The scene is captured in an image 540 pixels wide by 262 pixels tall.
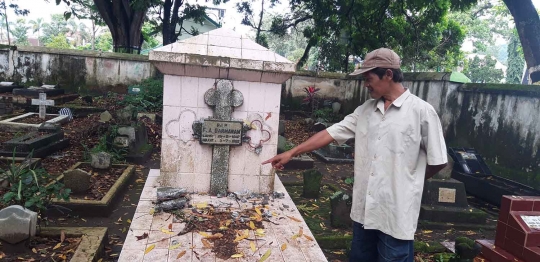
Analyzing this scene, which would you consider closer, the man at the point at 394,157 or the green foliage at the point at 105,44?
the man at the point at 394,157

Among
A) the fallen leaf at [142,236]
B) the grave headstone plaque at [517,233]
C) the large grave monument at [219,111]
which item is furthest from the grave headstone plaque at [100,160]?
the grave headstone plaque at [517,233]

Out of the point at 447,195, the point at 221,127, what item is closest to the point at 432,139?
the point at 221,127

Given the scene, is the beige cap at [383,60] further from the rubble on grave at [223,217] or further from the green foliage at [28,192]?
the green foliage at [28,192]

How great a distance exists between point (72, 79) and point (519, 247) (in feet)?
41.4

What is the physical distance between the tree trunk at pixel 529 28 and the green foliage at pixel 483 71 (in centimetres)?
2090

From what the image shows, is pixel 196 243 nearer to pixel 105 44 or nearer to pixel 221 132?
pixel 221 132

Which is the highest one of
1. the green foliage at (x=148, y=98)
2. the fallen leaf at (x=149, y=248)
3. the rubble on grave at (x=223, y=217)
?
the green foliage at (x=148, y=98)

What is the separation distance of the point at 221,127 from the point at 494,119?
5.96m

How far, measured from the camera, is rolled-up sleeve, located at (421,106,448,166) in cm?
214

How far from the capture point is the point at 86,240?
10.3ft

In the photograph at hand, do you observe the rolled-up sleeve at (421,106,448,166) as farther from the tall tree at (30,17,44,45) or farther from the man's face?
the tall tree at (30,17,44,45)

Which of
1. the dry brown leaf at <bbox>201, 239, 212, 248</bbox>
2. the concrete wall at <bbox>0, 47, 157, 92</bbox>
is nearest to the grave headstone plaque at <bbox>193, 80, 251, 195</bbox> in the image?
the dry brown leaf at <bbox>201, 239, 212, 248</bbox>

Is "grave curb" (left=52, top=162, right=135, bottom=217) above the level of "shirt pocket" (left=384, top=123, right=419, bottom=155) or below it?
below

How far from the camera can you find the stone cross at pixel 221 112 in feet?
10.8
